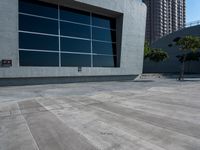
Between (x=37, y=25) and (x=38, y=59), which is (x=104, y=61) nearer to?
(x=38, y=59)

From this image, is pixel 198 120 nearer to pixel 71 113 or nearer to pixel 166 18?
pixel 71 113

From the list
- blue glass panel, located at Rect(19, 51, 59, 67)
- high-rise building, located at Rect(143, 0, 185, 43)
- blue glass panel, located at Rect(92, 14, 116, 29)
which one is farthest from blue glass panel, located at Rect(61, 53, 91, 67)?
high-rise building, located at Rect(143, 0, 185, 43)

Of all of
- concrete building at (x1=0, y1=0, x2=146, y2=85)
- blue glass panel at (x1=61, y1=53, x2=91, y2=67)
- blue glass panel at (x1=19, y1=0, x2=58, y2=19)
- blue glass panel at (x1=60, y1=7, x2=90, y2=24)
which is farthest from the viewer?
blue glass panel at (x1=60, y1=7, x2=90, y2=24)

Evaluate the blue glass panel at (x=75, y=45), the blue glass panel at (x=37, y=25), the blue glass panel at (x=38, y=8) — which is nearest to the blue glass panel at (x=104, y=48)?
the blue glass panel at (x=75, y=45)

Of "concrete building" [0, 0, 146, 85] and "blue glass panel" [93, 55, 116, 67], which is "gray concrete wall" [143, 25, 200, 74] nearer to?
"concrete building" [0, 0, 146, 85]

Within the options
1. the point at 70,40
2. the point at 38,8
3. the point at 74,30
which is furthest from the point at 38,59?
the point at 74,30

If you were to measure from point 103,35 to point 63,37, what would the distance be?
5885 mm

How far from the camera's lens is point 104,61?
2333 centimetres

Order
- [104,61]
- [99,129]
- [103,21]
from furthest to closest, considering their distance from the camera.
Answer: [103,21], [104,61], [99,129]

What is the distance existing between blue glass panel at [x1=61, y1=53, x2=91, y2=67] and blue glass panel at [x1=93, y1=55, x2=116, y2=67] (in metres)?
1.02

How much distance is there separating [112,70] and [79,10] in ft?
28.1

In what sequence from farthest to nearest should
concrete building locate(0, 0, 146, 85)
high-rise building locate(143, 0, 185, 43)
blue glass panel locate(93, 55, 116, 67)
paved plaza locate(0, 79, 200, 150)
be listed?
1. high-rise building locate(143, 0, 185, 43)
2. blue glass panel locate(93, 55, 116, 67)
3. concrete building locate(0, 0, 146, 85)
4. paved plaza locate(0, 79, 200, 150)

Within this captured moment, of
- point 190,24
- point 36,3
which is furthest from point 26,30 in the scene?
point 190,24

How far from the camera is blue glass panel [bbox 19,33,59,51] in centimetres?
1721
